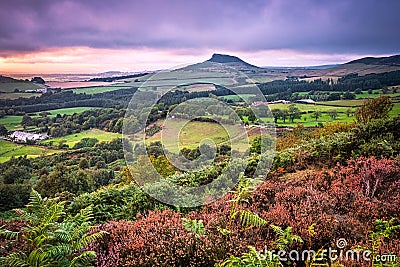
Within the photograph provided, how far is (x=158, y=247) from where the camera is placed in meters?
2.99

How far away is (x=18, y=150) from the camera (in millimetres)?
39438

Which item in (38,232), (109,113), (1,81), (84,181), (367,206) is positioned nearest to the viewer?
(38,232)

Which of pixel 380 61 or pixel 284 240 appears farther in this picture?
pixel 380 61

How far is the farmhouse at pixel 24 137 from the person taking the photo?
41.0m

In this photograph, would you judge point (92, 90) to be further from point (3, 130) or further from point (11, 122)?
point (3, 130)

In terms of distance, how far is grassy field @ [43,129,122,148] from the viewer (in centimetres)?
4466

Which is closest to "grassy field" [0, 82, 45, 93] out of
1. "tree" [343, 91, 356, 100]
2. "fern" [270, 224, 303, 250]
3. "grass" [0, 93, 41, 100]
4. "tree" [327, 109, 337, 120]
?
"grass" [0, 93, 41, 100]

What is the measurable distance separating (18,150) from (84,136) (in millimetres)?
10052

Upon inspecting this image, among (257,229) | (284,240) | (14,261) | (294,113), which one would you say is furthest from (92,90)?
(284,240)

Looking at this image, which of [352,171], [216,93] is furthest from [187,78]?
[352,171]

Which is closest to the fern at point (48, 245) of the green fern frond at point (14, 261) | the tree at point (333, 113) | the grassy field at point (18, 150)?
the green fern frond at point (14, 261)

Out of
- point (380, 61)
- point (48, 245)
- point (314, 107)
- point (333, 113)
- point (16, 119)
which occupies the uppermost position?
point (380, 61)

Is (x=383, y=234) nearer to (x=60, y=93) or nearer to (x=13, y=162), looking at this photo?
(x=13, y=162)

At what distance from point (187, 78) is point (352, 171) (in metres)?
4.58
